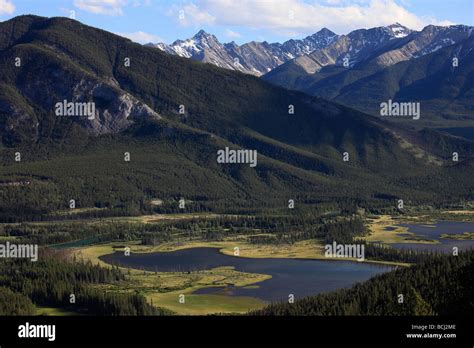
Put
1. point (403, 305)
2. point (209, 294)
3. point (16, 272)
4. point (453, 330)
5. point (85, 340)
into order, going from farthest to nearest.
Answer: point (16, 272) → point (209, 294) → point (403, 305) → point (453, 330) → point (85, 340)

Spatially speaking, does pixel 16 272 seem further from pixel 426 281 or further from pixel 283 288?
pixel 426 281

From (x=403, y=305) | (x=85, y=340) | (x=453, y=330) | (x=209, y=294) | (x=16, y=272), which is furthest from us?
(x=16, y=272)

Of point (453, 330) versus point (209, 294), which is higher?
point (453, 330)

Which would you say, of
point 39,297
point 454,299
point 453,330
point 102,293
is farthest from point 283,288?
point 453,330

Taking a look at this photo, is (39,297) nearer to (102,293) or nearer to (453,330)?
(102,293)

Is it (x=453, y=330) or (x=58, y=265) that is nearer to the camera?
(x=453, y=330)

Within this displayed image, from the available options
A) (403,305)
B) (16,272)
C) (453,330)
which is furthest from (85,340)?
(16,272)

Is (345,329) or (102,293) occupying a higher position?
(345,329)

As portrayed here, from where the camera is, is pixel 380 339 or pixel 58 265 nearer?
pixel 380 339

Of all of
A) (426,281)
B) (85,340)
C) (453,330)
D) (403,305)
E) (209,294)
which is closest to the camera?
(85,340)
